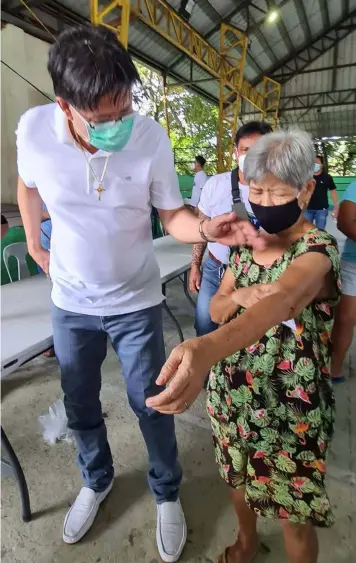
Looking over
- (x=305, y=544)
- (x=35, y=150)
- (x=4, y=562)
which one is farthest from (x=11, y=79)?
(x=305, y=544)

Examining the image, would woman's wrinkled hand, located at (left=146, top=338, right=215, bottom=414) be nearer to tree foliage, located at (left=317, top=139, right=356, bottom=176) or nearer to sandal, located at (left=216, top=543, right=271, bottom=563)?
sandal, located at (left=216, top=543, right=271, bottom=563)

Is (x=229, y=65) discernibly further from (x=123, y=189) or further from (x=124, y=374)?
(x=124, y=374)

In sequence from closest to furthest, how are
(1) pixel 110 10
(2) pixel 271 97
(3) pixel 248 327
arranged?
1. (3) pixel 248 327
2. (1) pixel 110 10
3. (2) pixel 271 97

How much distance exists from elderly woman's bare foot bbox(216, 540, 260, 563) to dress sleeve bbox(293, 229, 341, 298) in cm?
95

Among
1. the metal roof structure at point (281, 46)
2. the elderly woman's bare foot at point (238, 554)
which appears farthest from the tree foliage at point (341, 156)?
the elderly woman's bare foot at point (238, 554)

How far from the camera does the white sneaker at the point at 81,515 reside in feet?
4.79

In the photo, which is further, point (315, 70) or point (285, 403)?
point (315, 70)

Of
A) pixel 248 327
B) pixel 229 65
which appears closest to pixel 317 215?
pixel 248 327

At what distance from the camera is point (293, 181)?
91 centimetres

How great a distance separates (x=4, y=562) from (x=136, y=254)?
1.21 m

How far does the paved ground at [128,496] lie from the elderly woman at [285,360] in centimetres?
48

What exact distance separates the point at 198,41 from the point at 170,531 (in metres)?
9.06

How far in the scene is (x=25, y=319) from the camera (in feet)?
5.54

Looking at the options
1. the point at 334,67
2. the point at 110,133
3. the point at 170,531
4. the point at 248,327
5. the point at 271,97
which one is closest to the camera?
the point at 248,327
